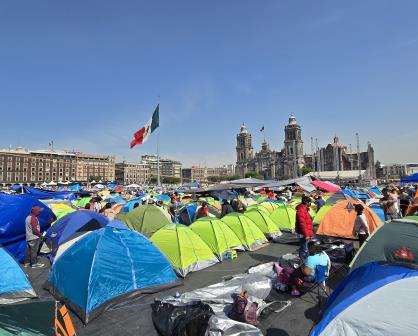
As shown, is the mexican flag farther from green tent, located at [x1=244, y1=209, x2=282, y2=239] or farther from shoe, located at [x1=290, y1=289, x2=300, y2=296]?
shoe, located at [x1=290, y1=289, x2=300, y2=296]

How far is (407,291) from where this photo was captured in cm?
322

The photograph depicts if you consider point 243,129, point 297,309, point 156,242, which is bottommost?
point 297,309

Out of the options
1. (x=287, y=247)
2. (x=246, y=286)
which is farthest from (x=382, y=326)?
(x=287, y=247)

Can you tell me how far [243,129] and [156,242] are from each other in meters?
156

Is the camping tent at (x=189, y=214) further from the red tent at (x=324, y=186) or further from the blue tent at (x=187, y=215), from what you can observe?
the red tent at (x=324, y=186)

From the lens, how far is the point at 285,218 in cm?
1287

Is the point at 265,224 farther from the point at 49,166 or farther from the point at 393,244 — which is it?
the point at 49,166

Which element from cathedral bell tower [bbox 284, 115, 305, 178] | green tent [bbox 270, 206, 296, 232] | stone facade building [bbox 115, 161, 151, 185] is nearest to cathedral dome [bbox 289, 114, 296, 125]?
cathedral bell tower [bbox 284, 115, 305, 178]

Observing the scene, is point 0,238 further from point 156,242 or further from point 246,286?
point 246,286

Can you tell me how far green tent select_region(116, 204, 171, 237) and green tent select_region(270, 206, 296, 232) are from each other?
5007mm

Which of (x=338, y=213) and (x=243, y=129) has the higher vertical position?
(x=243, y=129)

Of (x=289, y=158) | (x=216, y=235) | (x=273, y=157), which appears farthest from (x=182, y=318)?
(x=273, y=157)

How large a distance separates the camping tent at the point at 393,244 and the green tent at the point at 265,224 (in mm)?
5976

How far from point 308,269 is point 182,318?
2735 millimetres
